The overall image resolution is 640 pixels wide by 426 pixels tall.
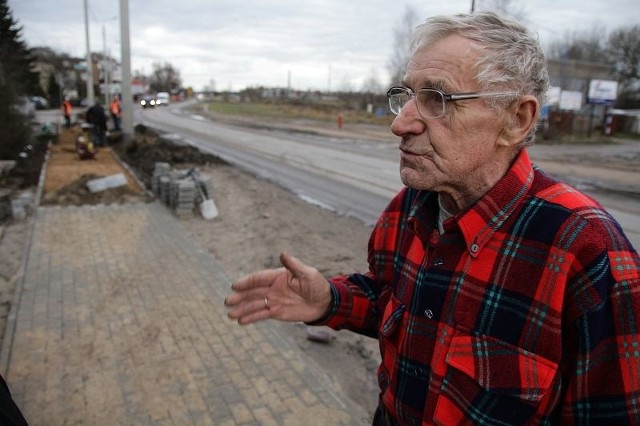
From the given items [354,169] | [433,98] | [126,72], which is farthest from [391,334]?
[126,72]

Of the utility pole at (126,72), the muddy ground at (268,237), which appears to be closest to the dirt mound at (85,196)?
the muddy ground at (268,237)

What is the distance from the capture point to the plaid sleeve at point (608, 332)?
1.25m

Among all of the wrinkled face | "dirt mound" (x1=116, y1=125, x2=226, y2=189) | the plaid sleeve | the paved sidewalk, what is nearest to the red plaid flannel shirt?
the plaid sleeve

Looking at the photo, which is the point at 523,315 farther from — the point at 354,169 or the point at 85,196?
the point at 354,169

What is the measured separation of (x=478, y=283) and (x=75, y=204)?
392 inches

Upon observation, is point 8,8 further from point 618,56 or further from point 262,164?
point 618,56

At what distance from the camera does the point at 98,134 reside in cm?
2020

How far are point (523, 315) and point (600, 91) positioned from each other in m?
44.4

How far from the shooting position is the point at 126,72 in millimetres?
17047

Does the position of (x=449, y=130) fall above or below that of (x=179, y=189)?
above

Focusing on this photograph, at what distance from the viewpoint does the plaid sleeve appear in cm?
125

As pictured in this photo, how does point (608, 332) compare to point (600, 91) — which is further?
point (600, 91)

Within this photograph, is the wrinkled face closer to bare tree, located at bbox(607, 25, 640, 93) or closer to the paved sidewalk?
the paved sidewalk

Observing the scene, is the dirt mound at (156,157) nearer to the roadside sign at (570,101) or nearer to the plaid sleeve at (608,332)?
the plaid sleeve at (608,332)
